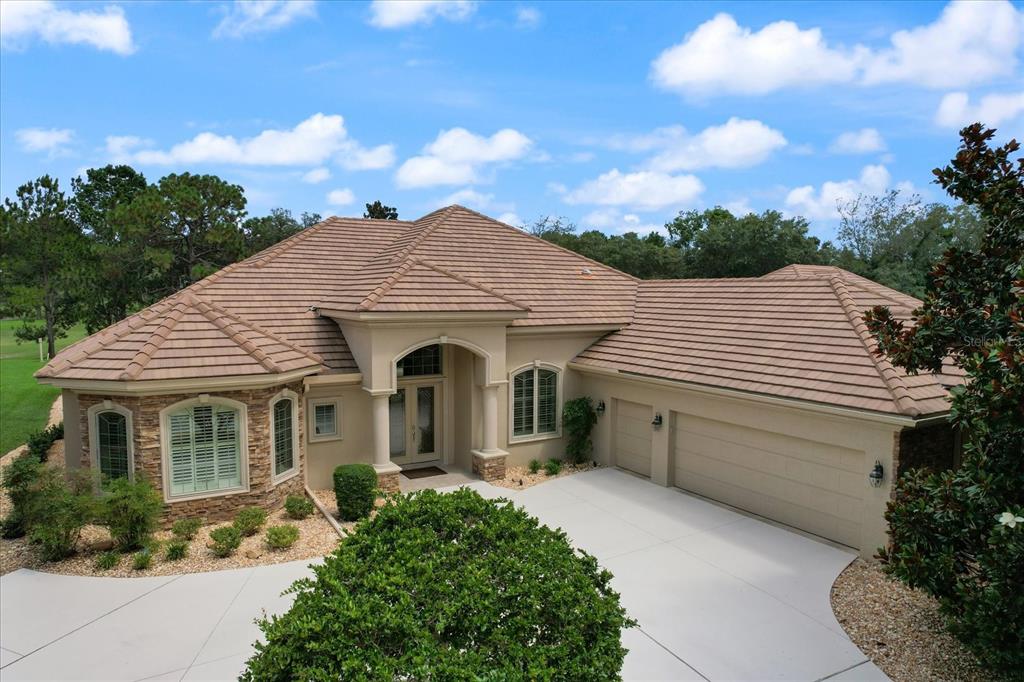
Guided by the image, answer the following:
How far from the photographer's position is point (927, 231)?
3809 centimetres

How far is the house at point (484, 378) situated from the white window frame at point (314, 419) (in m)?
0.05

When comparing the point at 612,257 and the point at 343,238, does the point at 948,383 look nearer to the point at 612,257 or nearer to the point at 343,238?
the point at 343,238

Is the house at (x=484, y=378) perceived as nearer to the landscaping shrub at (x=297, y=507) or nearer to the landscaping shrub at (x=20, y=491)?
the landscaping shrub at (x=297, y=507)

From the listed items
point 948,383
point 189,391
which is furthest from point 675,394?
point 189,391

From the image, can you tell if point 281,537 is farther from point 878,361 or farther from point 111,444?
point 878,361

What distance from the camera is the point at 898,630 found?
7371 millimetres

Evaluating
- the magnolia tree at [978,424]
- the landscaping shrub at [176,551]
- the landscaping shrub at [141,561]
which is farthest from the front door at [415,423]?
the magnolia tree at [978,424]

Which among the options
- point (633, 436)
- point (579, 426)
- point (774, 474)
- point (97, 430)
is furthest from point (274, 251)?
point (774, 474)

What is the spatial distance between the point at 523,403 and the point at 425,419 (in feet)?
8.21

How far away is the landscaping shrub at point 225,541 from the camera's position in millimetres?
9711

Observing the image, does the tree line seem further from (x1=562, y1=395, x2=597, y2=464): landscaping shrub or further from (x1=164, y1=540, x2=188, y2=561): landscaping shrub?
(x1=164, y1=540, x2=188, y2=561): landscaping shrub

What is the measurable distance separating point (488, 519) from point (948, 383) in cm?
946

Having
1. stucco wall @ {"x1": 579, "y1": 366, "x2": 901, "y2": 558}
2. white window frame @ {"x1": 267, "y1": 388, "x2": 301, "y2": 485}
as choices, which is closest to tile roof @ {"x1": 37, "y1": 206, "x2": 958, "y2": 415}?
stucco wall @ {"x1": 579, "y1": 366, "x2": 901, "y2": 558}

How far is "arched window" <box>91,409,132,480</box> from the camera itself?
1105 cm
